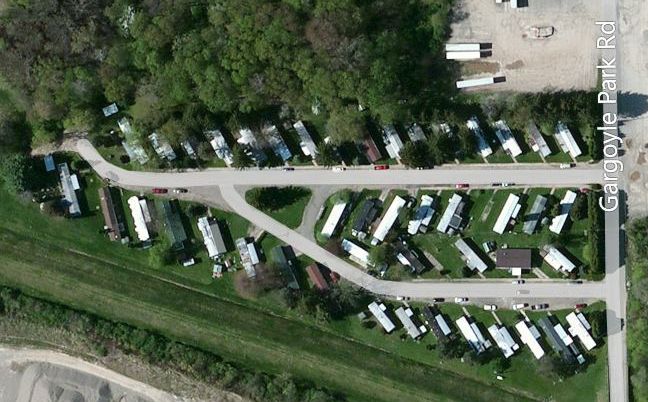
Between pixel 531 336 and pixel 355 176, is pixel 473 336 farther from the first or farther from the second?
pixel 355 176

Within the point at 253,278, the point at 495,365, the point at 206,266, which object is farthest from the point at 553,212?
the point at 206,266

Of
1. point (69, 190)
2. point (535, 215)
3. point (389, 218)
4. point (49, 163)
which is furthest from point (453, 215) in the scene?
point (49, 163)

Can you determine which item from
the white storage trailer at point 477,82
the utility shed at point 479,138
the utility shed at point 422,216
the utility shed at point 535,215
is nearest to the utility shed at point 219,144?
the utility shed at point 422,216

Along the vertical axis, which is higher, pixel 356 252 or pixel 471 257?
pixel 356 252

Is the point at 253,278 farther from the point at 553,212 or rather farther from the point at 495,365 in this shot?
the point at 553,212

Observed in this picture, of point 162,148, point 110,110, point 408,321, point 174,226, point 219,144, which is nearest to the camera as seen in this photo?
point 408,321

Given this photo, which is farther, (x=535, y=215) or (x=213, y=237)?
(x=213, y=237)
